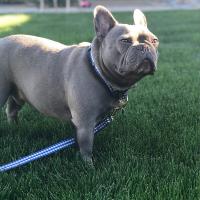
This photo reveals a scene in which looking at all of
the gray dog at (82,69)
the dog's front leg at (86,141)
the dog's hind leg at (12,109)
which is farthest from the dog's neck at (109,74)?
the dog's hind leg at (12,109)

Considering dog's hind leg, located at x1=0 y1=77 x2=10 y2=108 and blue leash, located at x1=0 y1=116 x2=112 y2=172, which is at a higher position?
dog's hind leg, located at x1=0 y1=77 x2=10 y2=108

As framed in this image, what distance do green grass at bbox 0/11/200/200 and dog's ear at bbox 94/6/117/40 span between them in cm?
74

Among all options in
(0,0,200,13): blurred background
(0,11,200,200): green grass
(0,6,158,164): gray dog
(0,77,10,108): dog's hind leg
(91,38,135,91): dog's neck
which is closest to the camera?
(0,11,200,200): green grass

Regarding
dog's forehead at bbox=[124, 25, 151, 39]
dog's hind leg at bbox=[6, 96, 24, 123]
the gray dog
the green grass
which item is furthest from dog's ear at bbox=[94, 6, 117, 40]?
dog's hind leg at bbox=[6, 96, 24, 123]

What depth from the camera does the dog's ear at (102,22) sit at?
2740mm

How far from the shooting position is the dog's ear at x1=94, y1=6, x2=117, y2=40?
274 centimetres

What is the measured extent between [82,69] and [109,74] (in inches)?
7.4

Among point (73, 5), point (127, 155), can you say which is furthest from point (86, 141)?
point (73, 5)

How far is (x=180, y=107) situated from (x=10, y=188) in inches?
76.5

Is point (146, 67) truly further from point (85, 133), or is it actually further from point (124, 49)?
point (85, 133)

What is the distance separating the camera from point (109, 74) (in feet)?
8.91

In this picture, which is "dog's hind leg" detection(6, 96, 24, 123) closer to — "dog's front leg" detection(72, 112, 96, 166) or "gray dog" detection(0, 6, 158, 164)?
"gray dog" detection(0, 6, 158, 164)

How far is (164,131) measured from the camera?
3402mm

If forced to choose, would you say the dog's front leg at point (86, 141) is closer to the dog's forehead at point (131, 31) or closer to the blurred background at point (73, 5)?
the dog's forehead at point (131, 31)
